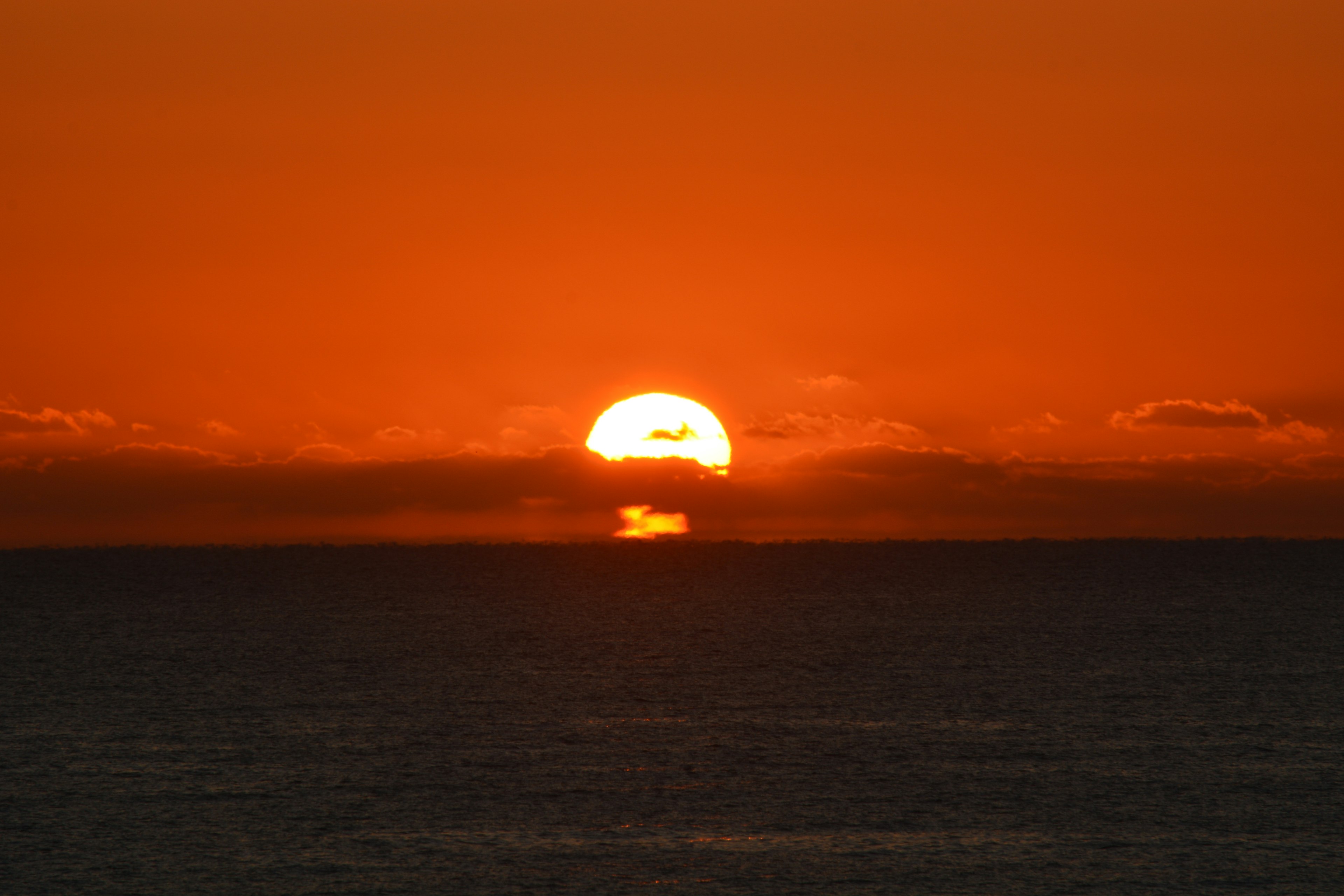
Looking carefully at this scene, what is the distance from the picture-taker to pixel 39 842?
42906 millimetres

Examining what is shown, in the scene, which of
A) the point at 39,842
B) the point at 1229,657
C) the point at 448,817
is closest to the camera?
the point at 39,842

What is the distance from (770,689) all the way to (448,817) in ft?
145

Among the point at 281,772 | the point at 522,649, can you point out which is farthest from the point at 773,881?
the point at 522,649

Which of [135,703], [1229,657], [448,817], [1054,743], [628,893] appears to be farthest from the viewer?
[1229,657]

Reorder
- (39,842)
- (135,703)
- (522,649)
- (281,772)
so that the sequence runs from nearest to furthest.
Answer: (39,842) → (281,772) → (135,703) → (522,649)

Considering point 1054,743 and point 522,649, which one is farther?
point 522,649

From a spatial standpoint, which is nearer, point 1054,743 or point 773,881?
point 773,881

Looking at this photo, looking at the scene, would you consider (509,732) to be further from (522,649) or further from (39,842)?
(522,649)

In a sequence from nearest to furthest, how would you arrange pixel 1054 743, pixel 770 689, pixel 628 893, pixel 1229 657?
pixel 628 893, pixel 1054 743, pixel 770 689, pixel 1229 657

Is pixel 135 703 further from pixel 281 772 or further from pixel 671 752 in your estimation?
pixel 671 752

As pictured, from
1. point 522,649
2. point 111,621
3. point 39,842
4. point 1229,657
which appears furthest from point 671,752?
point 111,621

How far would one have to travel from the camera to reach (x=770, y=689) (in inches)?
3492

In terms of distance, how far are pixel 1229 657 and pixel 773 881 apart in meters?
86.8

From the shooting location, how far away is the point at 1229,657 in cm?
11212
